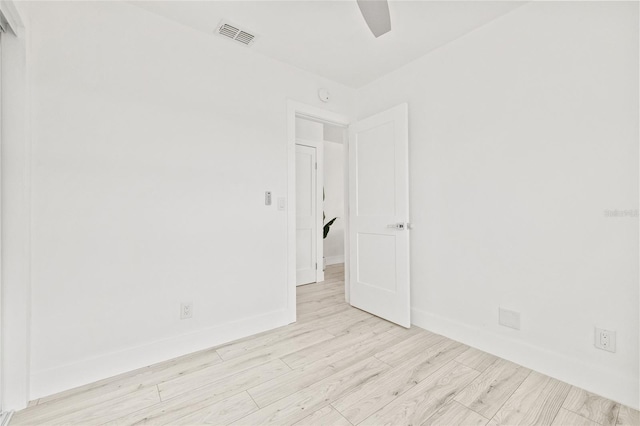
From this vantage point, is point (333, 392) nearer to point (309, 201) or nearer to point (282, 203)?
point (282, 203)

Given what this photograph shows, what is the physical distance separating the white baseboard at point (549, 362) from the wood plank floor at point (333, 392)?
1.9 inches

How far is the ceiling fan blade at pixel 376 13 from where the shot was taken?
50.5 inches

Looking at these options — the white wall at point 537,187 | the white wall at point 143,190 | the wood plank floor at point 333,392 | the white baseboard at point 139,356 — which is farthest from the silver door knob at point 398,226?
the white baseboard at point 139,356

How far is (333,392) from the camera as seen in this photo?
1.58 metres

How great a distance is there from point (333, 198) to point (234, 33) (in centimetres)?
339

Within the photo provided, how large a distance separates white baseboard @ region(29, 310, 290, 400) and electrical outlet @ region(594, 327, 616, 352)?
2122 mm

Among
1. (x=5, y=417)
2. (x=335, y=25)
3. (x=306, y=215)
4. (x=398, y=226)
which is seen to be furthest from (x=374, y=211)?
(x=5, y=417)

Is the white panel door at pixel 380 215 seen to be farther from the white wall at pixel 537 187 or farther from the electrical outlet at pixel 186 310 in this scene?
the electrical outlet at pixel 186 310

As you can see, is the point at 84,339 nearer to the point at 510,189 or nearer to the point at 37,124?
the point at 37,124

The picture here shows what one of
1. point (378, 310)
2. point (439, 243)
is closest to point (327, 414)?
point (378, 310)

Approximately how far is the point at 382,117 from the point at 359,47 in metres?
0.61

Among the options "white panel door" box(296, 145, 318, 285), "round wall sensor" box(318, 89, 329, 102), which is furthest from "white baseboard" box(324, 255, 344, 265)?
"round wall sensor" box(318, 89, 329, 102)

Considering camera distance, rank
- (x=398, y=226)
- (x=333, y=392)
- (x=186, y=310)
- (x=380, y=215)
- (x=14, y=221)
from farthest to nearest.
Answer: (x=380, y=215), (x=398, y=226), (x=186, y=310), (x=333, y=392), (x=14, y=221)

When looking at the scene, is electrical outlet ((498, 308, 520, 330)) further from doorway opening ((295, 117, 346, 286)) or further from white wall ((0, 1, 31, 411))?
white wall ((0, 1, 31, 411))
